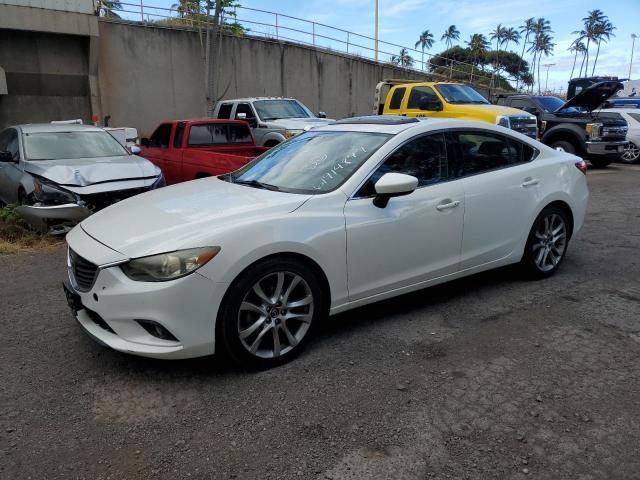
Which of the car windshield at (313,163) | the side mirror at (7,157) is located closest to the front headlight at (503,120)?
the car windshield at (313,163)

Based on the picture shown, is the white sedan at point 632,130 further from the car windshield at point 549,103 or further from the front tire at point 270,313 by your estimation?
the front tire at point 270,313

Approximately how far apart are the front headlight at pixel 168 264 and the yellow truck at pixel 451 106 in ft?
31.7

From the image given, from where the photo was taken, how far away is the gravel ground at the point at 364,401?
2539 mm

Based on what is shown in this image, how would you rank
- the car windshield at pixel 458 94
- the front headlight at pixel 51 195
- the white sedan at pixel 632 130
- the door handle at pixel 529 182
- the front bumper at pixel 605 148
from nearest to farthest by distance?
the door handle at pixel 529 182 → the front headlight at pixel 51 195 → the car windshield at pixel 458 94 → the front bumper at pixel 605 148 → the white sedan at pixel 632 130

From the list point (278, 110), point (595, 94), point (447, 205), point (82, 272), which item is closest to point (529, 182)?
point (447, 205)

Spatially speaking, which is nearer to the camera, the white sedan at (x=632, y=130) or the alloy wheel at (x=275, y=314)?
the alloy wheel at (x=275, y=314)

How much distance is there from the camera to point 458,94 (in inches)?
509

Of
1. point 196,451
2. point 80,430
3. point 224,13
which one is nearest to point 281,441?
point 196,451

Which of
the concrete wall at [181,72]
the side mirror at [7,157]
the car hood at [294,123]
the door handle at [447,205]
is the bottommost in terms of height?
the side mirror at [7,157]

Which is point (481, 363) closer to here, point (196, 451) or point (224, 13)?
point (196, 451)

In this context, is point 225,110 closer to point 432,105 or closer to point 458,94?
point 432,105

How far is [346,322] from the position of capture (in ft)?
13.7

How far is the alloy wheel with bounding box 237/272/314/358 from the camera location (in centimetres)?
329

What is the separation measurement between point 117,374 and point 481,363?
235cm
